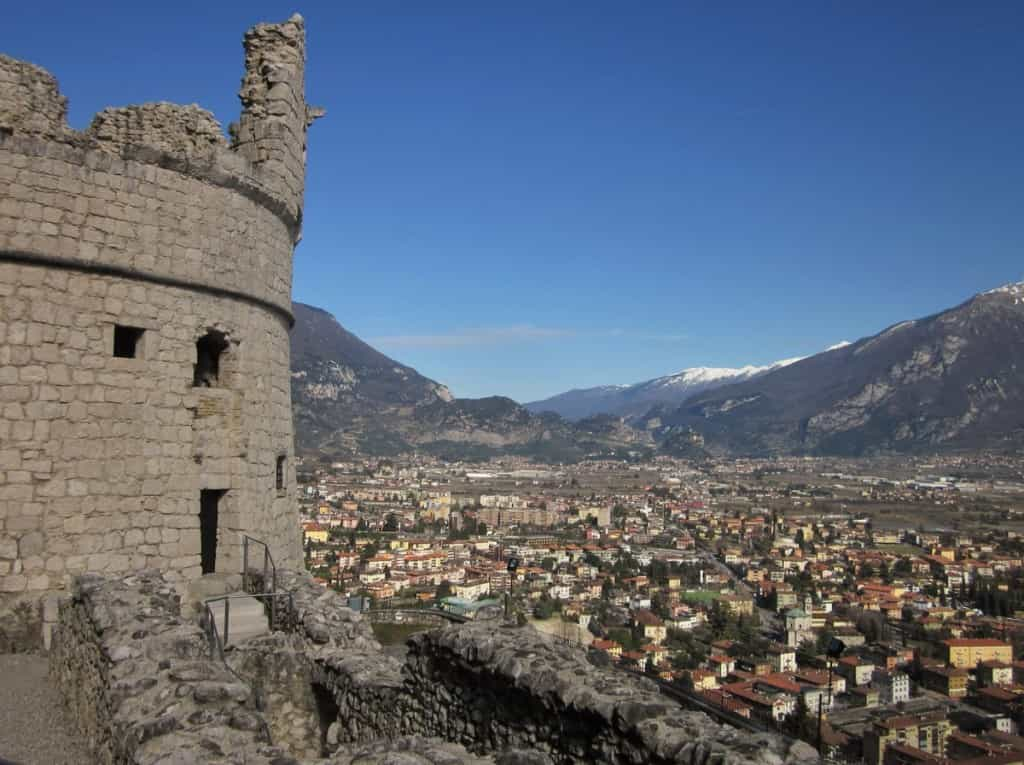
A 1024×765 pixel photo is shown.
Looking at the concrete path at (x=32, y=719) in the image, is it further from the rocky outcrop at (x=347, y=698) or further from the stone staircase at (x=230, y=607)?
the stone staircase at (x=230, y=607)

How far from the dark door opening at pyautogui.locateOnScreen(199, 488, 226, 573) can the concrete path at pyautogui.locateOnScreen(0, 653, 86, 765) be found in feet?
7.83

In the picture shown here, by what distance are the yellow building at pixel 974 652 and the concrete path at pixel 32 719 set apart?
51.7 meters

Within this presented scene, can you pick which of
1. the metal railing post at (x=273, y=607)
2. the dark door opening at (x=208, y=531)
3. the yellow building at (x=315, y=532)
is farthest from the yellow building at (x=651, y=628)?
the metal railing post at (x=273, y=607)

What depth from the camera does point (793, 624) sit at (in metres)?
58.2

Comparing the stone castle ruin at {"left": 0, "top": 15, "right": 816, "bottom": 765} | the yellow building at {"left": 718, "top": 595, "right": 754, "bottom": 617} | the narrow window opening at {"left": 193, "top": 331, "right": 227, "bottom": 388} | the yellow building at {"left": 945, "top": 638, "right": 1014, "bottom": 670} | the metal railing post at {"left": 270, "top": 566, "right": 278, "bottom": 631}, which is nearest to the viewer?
the stone castle ruin at {"left": 0, "top": 15, "right": 816, "bottom": 765}

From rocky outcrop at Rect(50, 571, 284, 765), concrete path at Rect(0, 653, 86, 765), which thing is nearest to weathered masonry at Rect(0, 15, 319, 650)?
Answer: concrete path at Rect(0, 653, 86, 765)

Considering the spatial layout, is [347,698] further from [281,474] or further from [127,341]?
[127,341]

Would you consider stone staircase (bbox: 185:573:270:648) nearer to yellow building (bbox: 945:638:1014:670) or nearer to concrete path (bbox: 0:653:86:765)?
concrete path (bbox: 0:653:86:765)

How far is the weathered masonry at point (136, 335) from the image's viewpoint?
8148mm

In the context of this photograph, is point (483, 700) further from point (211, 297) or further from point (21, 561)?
point (211, 297)

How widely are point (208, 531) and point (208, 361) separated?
6.72 feet

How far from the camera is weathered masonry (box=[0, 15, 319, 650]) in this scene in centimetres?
815

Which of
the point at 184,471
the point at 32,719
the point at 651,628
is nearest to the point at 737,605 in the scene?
the point at 651,628

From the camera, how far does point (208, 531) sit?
10.4 m
